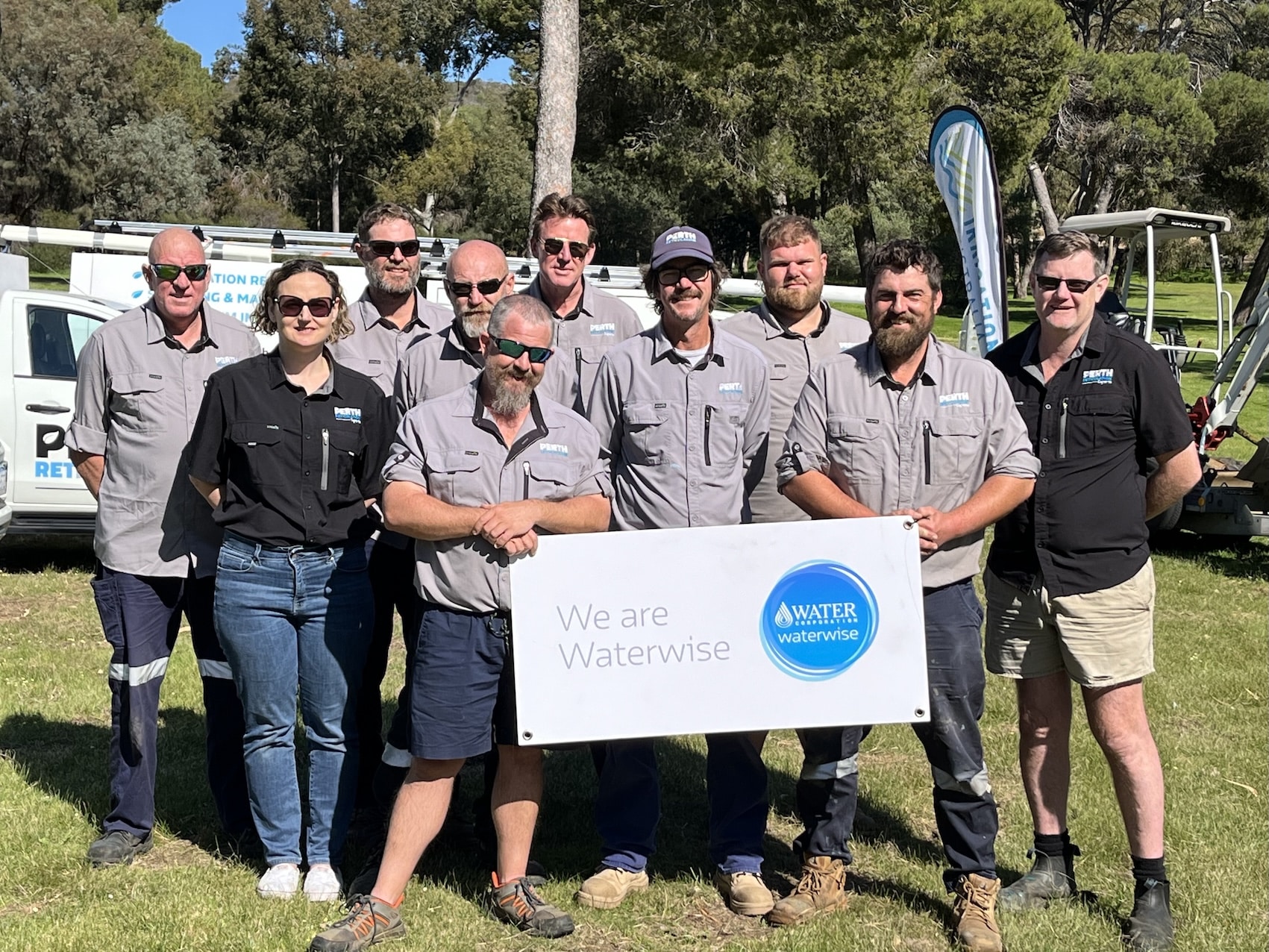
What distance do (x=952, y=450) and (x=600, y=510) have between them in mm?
1176

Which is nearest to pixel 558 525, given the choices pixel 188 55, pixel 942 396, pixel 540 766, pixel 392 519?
pixel 392 519

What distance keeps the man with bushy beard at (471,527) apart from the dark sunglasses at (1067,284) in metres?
1.64

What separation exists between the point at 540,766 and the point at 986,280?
716 cm

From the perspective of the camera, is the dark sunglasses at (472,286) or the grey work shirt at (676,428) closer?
the grey work shirt at (676,428)

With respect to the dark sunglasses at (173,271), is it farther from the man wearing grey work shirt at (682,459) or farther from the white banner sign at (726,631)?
the white banner sign at (726,631)

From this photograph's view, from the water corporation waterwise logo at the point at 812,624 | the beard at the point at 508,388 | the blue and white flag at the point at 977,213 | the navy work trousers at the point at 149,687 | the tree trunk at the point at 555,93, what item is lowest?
the navy work trousers at the point at 149,687

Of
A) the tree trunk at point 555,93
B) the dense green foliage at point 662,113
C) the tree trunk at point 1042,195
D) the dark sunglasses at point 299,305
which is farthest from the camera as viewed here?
the tree trunk at point 1042,195

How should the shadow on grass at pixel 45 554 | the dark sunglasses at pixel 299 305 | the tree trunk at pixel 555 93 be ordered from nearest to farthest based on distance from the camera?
1. the dark sunglasses at pixel 299 305
2. the shadow on grass at pixel 45 554
3. the tree trunk at pixel 555 93

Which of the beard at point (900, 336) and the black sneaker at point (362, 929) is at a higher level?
the beard at point (900, 336)

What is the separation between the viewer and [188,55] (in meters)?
58.9

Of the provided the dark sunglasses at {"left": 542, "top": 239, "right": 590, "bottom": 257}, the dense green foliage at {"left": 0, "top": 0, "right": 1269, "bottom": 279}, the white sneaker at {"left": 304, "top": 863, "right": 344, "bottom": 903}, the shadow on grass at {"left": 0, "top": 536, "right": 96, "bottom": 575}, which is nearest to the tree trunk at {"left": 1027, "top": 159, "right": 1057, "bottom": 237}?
the dense green foliage at {"left": 0, "top": 0, "right": 1269, "bottom": 279}

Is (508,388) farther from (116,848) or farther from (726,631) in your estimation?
(116,848)

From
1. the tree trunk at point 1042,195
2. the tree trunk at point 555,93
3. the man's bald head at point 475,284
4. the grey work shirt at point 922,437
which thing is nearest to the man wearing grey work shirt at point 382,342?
the man's bald head at point 475,284

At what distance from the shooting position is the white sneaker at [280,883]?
172 inches
